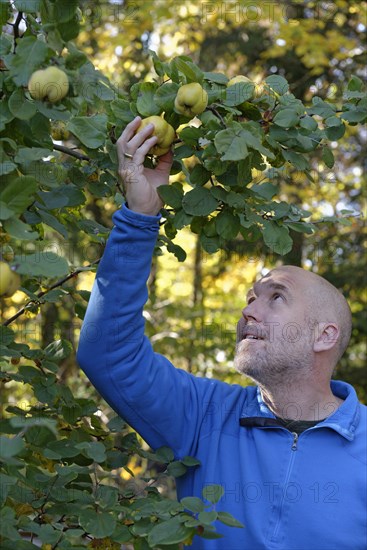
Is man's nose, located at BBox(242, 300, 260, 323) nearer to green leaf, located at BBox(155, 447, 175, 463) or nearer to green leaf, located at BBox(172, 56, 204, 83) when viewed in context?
green leaf, located at BBox(155, 447, 175, 463)

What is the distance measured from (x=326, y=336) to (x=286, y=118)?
2.95 ft

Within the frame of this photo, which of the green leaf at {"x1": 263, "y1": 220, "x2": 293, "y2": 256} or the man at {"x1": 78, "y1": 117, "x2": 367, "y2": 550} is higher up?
the green leaf at {"x1": 263, "y1": 220, "x2": 293, "y2": 256}

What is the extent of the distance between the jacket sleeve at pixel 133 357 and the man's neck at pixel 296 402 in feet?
0.69

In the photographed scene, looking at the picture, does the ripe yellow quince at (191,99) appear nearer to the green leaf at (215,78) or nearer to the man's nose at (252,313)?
the green leaf at (215,78)

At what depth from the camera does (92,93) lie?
181 cm

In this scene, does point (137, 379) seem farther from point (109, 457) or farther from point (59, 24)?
point (59, 24)

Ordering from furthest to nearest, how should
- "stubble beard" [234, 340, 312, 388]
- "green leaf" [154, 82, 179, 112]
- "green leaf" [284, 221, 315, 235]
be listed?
"stubble beard" [234, 340, 312, 388], "green leaf" [284, 221, 315, 235], "green leaf" [154, 82, 179, 112]

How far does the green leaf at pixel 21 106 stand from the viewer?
1593 millimetres

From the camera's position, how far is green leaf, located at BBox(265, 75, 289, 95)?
201 cm

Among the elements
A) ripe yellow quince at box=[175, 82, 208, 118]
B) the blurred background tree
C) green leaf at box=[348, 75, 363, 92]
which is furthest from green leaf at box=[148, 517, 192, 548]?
the blurred background tree

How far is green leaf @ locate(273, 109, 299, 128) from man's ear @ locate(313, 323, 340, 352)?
85 centimetres

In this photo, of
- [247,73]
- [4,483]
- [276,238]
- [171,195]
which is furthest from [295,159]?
[247,73]

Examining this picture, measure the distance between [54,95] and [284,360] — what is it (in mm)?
1204

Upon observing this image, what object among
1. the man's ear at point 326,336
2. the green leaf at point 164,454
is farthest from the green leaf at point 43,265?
the man's ear at point 326,336
